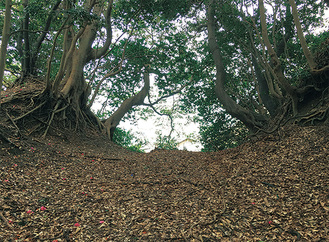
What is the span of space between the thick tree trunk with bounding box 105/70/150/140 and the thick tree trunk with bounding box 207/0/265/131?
3.99 m

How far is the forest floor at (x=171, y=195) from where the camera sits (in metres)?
3.62

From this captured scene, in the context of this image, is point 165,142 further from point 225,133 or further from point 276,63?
point 276,63

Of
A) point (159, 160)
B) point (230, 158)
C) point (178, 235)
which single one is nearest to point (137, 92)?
point (159, 160)

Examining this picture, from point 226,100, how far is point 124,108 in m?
5.83

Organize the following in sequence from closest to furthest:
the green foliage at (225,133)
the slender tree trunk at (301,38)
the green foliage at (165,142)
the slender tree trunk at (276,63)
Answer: the slender tree trunk at (301,38), the slender tree trunk at (276,63), the green foliage at (225,133), the green foliage at (165,142)

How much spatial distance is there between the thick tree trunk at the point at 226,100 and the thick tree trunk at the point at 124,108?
3993 mm

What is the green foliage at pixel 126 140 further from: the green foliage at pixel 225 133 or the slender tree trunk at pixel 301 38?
the slender tree trunk at pixel 301 38

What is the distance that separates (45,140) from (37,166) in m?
2.04

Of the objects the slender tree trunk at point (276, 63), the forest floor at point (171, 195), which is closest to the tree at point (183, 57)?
the slender tree trunk at point (276, 63)

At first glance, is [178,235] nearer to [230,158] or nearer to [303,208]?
[303,208]

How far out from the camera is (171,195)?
5.07 meters

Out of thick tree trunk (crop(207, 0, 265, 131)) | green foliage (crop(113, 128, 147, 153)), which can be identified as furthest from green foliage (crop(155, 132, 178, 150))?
thick tree trunk (crop(207, 0, 265, 131))

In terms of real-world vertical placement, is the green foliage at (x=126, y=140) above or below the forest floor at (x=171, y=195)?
above

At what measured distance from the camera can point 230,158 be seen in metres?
7.41
